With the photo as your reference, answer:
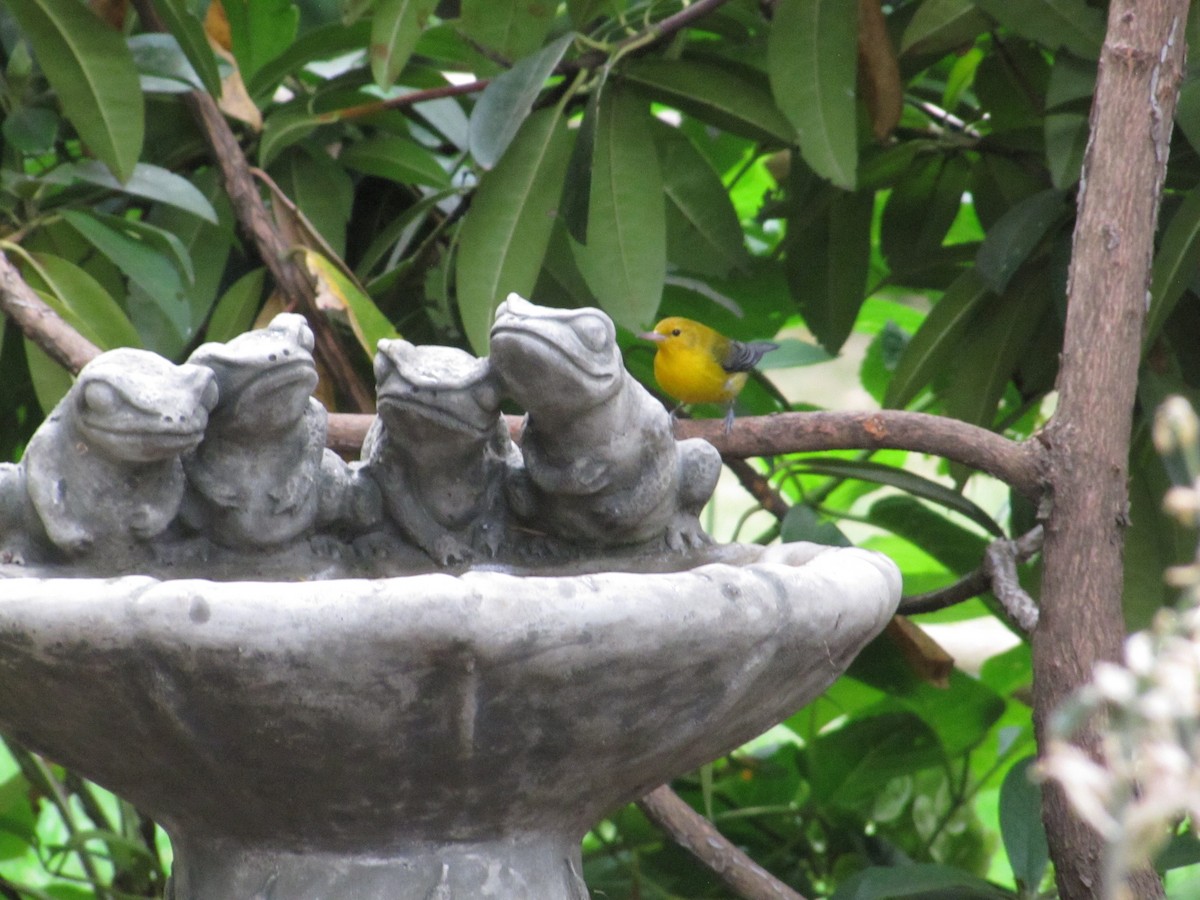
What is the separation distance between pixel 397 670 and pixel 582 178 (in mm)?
1037

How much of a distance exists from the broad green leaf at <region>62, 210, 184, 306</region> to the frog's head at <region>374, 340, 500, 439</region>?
78cm

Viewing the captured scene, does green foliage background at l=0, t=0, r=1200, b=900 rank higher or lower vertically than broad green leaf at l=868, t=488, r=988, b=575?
higher

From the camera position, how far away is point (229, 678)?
2.58 feet

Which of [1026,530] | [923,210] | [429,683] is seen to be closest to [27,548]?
[429,683]

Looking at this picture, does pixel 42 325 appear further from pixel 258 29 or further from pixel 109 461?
pixel 258 29

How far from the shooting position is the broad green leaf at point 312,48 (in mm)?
1891

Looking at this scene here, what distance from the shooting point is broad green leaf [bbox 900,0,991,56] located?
1.83 meters

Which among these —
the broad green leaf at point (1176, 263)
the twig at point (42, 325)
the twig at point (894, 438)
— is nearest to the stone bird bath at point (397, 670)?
the twig at point (894, 438)

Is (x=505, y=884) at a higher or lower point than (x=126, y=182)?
lower

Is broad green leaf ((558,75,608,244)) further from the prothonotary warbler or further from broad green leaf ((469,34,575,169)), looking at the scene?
the prothonotary warbler

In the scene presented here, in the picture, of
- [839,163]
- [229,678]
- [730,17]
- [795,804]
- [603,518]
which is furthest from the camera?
[795,804]

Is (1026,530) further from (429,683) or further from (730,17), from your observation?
(429,683)

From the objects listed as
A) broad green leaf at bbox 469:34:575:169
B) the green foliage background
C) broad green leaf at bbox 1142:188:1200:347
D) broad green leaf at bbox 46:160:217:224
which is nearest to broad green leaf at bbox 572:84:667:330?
the green foliage background

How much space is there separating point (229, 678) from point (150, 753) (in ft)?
0.43
